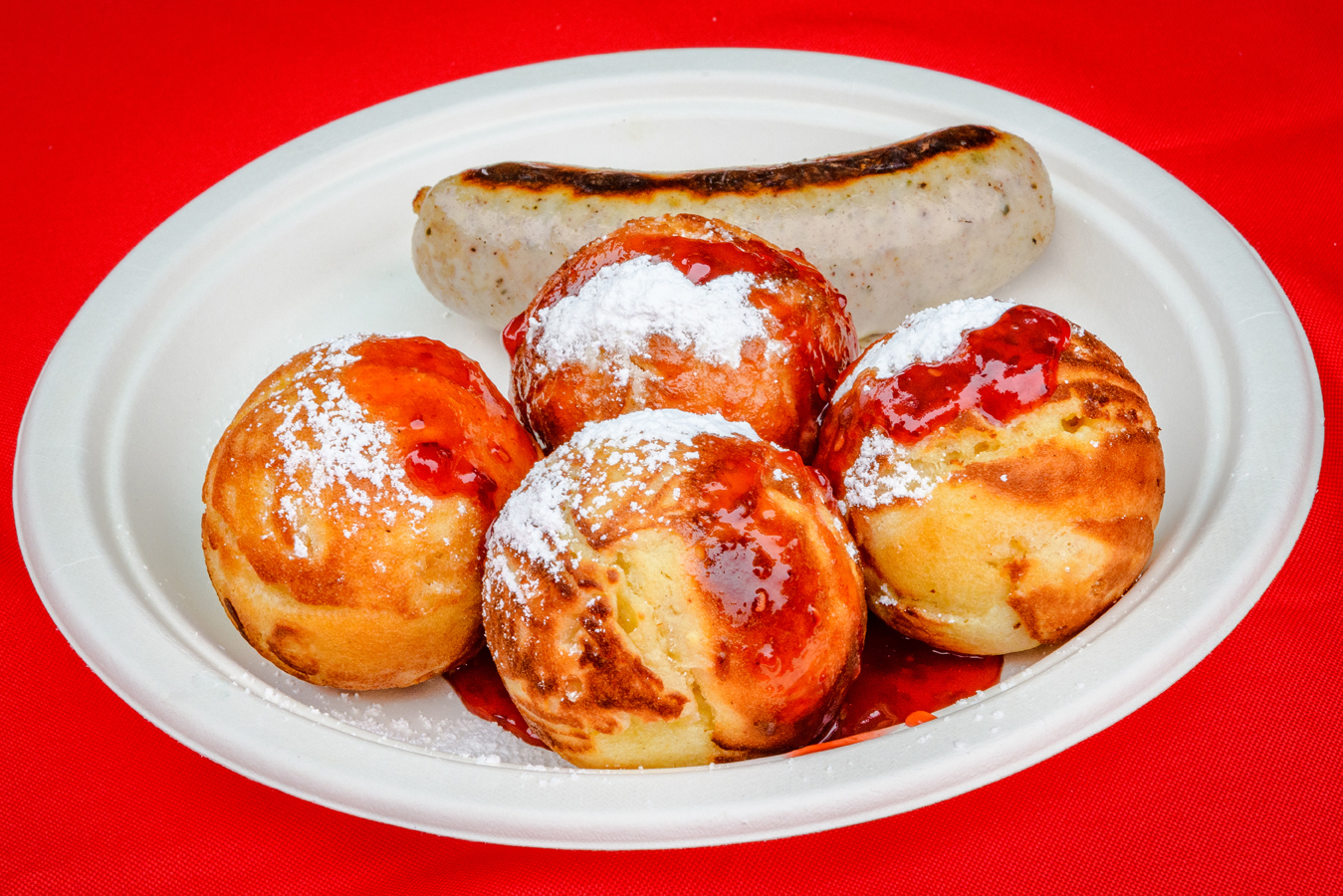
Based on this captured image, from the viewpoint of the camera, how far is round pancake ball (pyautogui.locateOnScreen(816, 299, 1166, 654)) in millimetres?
1357

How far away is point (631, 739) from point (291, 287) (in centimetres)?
143

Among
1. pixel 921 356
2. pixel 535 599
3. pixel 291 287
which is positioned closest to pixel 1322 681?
pixel 921 356

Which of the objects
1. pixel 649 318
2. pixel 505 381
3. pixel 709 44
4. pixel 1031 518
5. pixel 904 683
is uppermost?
pixel 709 44

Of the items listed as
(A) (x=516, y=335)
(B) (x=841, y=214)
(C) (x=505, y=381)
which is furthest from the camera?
(C) (x=505, y=381)

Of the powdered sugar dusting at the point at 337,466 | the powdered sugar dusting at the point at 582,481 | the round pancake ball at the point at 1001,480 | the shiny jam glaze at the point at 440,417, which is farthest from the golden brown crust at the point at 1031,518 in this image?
the powdered sugar dusting at the point at 337,466

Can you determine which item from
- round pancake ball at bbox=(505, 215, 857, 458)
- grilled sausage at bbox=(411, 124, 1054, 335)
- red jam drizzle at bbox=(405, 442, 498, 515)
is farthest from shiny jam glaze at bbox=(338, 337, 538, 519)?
grilled sausage at bbox=(411, 124, 1054, 335)

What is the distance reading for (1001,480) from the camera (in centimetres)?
135

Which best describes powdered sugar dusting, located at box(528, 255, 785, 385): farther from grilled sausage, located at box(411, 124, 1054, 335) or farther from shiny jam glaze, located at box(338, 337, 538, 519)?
grilled sausage, located at box(411, 124, 1054, 335)

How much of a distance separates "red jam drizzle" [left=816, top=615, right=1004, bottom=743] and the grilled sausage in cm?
76

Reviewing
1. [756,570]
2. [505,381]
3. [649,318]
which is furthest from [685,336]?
[505,381]

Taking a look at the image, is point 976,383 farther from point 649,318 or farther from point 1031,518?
point 649,318

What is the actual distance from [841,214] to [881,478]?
0.75m

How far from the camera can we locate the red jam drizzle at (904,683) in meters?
1.47

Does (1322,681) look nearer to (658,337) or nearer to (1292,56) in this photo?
(658,337)
